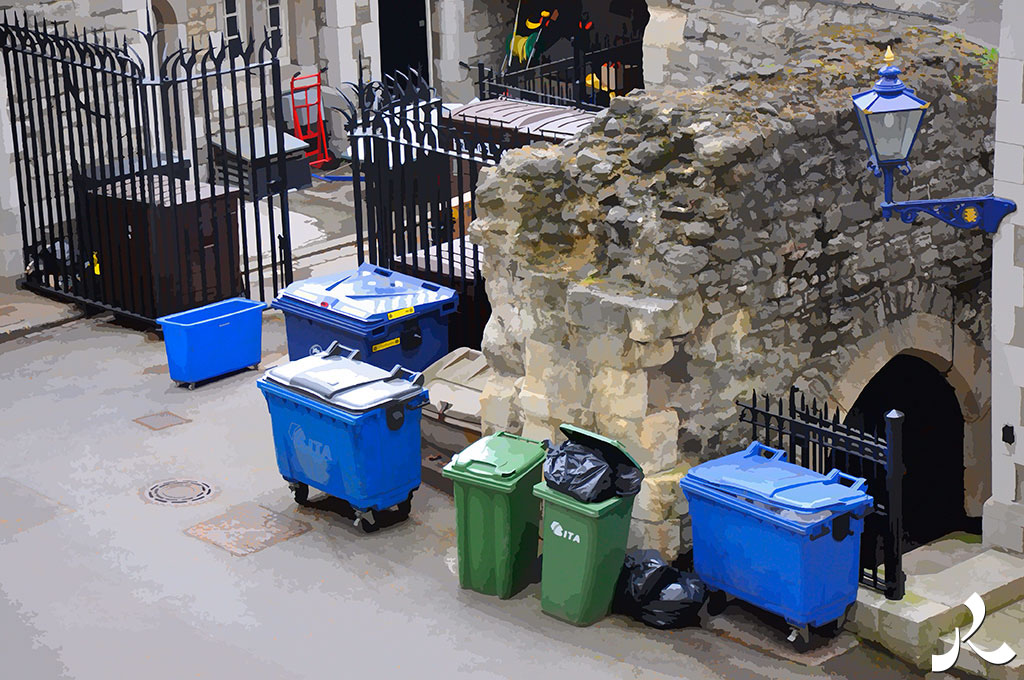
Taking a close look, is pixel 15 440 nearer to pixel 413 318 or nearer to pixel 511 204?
pixel 413 318

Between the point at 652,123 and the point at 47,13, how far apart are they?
818 cm

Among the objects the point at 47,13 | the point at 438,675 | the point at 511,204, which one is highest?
the point at 47,13

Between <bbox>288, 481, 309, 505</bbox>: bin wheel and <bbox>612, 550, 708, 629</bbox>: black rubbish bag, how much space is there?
2462 mm

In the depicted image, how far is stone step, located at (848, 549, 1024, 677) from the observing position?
8.34 meters

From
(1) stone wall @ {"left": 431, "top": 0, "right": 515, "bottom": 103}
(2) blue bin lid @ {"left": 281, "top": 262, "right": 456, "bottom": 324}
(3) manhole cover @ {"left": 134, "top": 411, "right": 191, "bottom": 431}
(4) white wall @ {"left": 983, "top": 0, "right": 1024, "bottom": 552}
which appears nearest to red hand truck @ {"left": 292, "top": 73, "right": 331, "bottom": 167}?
(1) stone wall @ {"left": 431, "top": 0, "right": 515, "bottom": 103}

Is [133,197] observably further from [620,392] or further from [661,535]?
[661,535]

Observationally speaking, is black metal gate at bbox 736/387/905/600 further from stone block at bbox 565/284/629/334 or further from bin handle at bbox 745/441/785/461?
stone block at bbox 565/284/629/334

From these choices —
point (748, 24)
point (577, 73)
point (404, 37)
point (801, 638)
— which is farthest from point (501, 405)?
point (404, 37)

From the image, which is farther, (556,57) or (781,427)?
(556,57)

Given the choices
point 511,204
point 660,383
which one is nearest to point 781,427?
point 660,383

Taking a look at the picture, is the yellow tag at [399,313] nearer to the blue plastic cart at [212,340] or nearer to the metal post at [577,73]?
the blue plastic cart at [212,340]

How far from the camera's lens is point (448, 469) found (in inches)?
356

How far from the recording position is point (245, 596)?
908cm

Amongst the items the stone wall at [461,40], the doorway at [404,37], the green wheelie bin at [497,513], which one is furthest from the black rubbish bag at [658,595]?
the doorway at [404,37]
